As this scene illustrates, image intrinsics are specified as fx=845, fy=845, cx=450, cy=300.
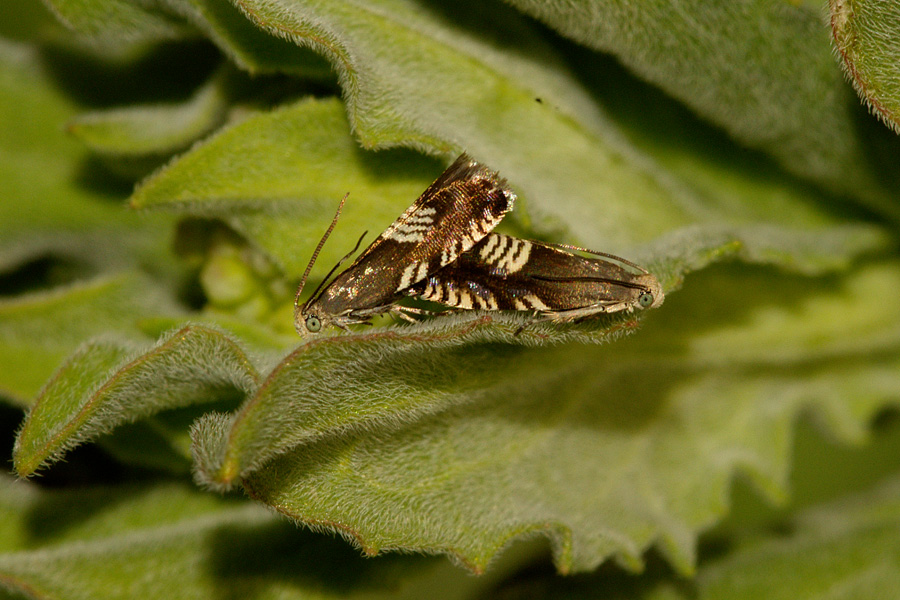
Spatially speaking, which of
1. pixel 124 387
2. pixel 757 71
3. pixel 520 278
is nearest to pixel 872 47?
pixel 757 71

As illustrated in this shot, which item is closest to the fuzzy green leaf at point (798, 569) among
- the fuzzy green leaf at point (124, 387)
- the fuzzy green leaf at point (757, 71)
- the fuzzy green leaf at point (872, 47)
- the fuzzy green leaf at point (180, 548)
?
the fuzzy green leaf at point (180, 548)

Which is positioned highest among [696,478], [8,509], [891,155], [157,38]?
[891,155]

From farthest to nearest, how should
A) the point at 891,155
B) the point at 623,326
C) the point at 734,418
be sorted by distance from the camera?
1. the point at 734,418
2. the point at 891,155
3. the point at 623,326

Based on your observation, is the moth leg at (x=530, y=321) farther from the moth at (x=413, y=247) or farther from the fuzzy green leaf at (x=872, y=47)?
the fuzzy green leaf at (x=872, y=47)

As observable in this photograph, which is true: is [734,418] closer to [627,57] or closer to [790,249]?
[790,249]

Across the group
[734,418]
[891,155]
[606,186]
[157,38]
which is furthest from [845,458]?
[157,38]

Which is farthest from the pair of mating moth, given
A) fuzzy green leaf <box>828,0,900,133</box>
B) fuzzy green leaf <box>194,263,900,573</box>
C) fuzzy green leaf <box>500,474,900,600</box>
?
fuzzy green leaf <box>500,474,900,600</box>
